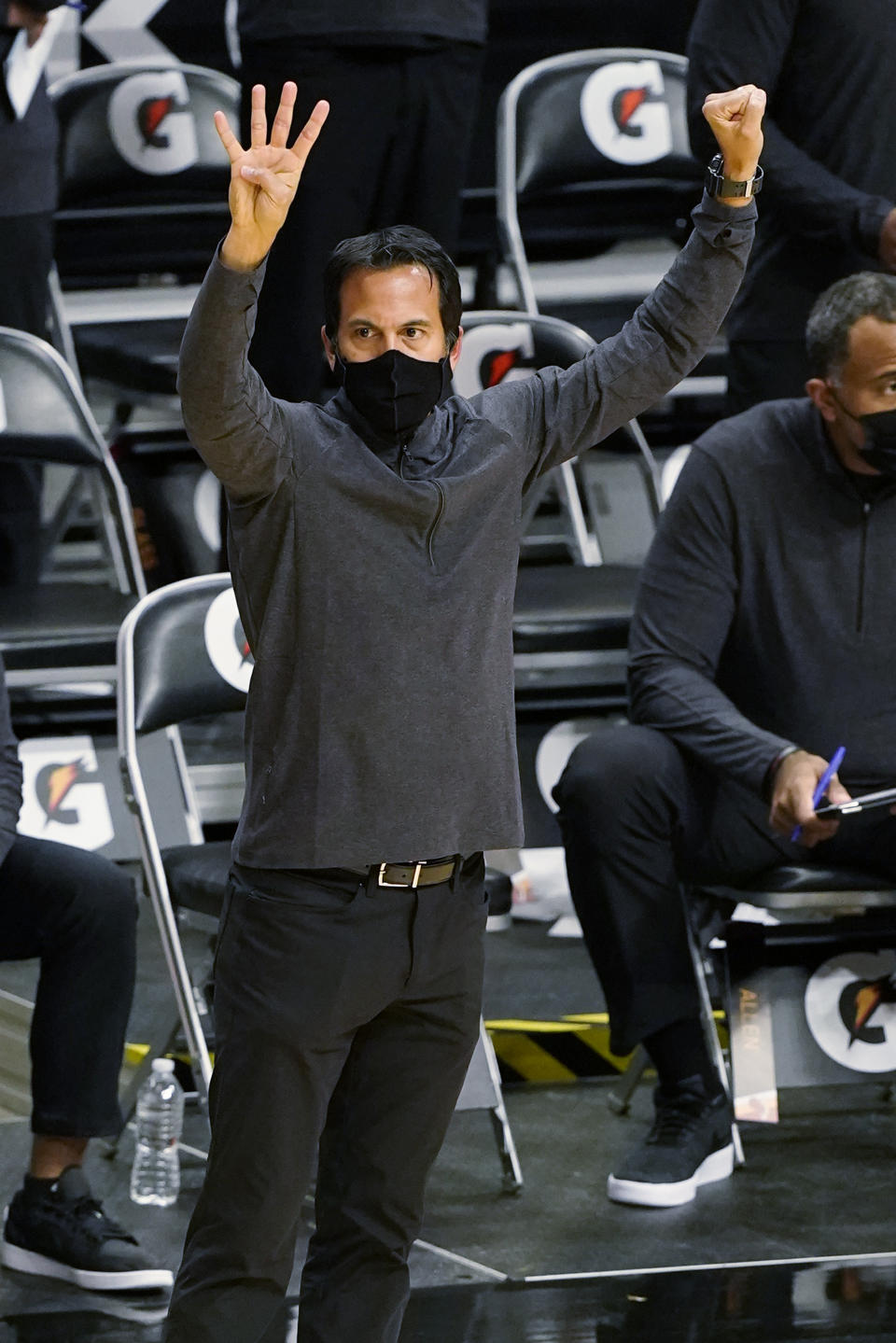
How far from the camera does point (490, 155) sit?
573 centimetres

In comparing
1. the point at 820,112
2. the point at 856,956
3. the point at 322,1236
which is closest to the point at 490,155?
the point at 820,112

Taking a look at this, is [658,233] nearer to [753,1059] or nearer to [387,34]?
[387,34]

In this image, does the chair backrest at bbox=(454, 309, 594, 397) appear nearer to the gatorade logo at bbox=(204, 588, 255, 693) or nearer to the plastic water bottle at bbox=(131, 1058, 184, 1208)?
the gatorade logo at bbox=(204, 588, 255, 693)

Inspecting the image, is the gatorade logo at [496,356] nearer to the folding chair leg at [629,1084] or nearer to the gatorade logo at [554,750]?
the gatorade logo at [554,750]

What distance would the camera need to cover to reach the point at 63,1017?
329 centimetres

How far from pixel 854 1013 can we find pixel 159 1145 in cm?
121

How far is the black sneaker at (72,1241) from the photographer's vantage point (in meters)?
3.17

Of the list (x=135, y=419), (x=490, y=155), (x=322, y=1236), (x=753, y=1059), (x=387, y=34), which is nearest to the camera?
(x=322, y=1236)

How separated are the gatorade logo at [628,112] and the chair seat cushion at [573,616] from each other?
1.33 meters

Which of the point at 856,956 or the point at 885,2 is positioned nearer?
the point at 856,956

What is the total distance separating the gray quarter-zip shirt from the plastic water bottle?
4.22 feet

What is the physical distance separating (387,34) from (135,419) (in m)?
1.48

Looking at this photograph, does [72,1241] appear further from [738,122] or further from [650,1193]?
[738,122]

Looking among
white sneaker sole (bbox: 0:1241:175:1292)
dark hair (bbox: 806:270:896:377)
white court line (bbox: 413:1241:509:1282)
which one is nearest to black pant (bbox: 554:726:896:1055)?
white court line (bbox: 413:1241:509:1282)
